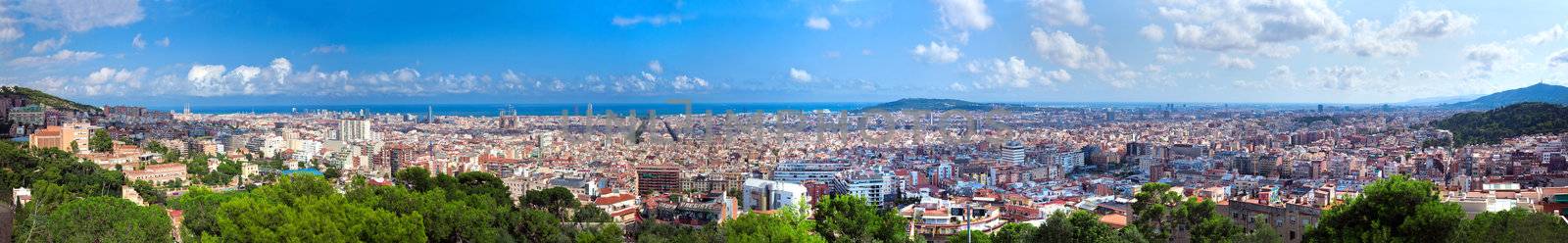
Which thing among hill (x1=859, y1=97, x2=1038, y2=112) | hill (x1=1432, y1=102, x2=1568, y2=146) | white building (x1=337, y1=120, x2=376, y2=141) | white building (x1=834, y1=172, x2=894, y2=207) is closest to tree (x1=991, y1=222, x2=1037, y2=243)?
white building (x1=834, y1=172, x2=894, y2=207)

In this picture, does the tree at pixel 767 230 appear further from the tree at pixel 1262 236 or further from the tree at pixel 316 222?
the tree at pixel 1262 236

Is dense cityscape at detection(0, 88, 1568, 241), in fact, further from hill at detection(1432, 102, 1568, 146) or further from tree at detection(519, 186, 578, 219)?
hill at detection(1432, 102, 1568, 146)

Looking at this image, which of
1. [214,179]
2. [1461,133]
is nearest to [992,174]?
[1461,133]

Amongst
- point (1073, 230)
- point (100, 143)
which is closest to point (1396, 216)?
point (1073, 230)

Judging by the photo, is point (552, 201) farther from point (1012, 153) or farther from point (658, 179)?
point (1012, 153)

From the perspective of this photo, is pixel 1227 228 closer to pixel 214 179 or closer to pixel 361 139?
pixel 214 179

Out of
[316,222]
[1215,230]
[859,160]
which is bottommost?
[859,160]
